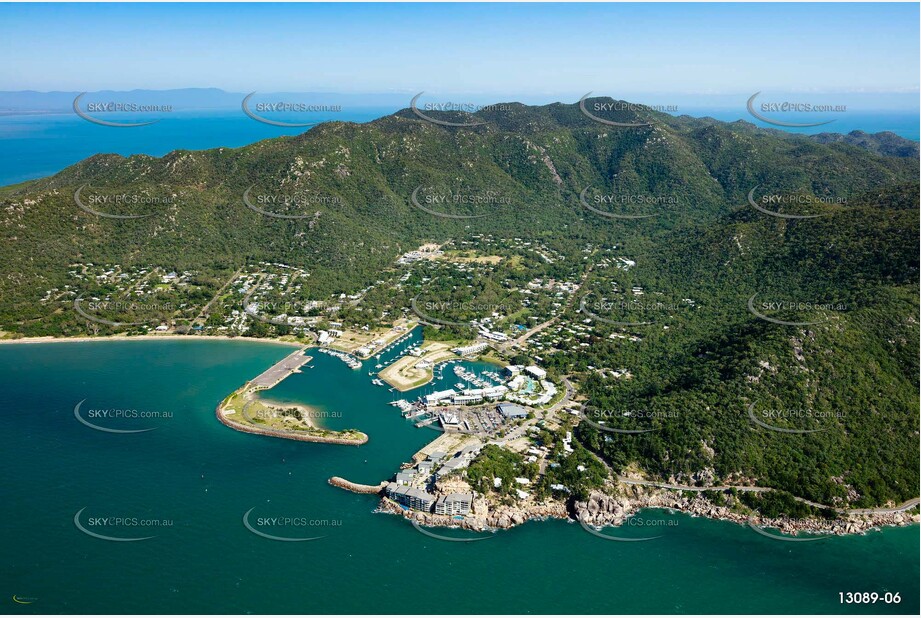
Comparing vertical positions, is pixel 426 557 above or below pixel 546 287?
below

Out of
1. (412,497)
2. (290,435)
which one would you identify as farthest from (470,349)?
(412,497)

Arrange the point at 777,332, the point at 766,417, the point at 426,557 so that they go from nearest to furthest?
the point at 426,557 → the point at 766,417 → the point at 777,332

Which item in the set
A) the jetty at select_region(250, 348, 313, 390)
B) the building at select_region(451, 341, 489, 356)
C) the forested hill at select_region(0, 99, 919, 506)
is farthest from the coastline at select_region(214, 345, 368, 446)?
the forested hill at select_region(0, 99, 919, 506)

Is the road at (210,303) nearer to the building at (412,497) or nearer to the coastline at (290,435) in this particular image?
the coastline at (290,435)

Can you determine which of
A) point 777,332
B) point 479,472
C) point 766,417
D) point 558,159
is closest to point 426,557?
point 479,472

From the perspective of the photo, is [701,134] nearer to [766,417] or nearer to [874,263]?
[874,263]

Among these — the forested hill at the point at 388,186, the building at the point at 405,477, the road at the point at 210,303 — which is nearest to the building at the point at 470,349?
the building at the point at 405,477

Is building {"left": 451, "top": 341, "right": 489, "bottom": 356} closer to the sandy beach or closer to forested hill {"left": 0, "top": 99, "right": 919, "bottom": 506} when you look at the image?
forested hill {"left": 0, "top": 99, "right": 919, "bottom": 506}
